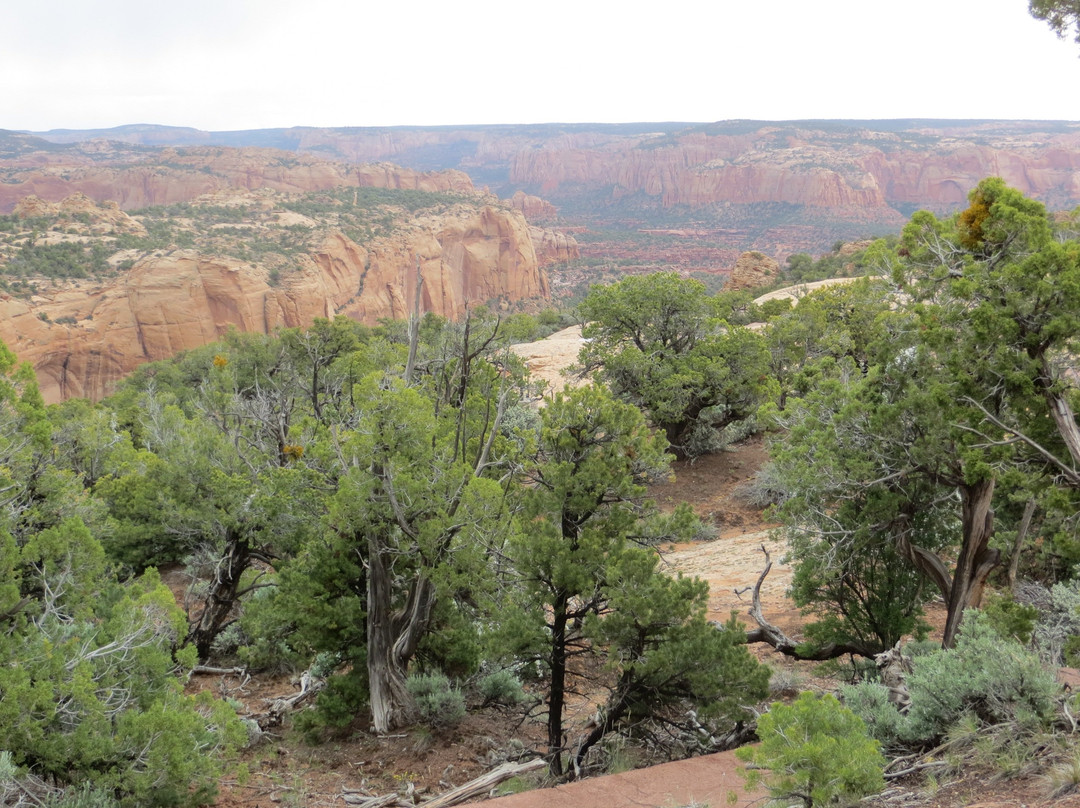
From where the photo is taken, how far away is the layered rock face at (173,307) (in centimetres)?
4472

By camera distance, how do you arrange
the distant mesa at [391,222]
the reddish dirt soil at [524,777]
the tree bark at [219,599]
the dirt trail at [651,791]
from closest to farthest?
the reddish dirt soil at [524,777] < the dirt trail at [651,791] < the tree bark at [219,599] < the distant mesa at [391,222]

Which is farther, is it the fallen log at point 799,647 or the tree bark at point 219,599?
the tree bark at point 219,599

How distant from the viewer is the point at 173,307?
165 ft

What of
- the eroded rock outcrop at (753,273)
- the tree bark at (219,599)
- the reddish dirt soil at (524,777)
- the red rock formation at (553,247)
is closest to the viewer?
the reddish dirt soil at (524,777)

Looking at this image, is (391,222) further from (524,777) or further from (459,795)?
(459,795)

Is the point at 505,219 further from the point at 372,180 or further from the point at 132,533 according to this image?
the point at 132,533

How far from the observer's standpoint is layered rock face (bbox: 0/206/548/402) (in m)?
44.7

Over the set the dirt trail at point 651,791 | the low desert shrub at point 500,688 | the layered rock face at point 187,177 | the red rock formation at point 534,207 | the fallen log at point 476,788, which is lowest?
the low desert shrub at point 500,688

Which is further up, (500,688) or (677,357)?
(677,357)

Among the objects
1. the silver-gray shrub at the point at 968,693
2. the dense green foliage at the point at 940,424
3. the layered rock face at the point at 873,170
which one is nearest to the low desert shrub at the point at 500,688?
the dense green foliage at the point at 940,424

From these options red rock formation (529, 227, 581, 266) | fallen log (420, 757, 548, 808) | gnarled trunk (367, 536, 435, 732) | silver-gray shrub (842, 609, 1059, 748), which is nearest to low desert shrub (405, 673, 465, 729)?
gnarled trunk (367, 536, 435, 732)

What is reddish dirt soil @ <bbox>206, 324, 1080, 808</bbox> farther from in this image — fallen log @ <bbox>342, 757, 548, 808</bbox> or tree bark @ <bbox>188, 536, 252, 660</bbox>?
tree bark @ <bbox>188, 536, 252, 660</bbox>

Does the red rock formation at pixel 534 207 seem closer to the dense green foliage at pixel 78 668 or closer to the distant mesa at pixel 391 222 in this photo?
the distant mesa at pixel 391 222

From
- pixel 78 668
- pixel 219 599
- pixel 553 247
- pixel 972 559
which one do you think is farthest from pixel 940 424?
pixel 553 247
